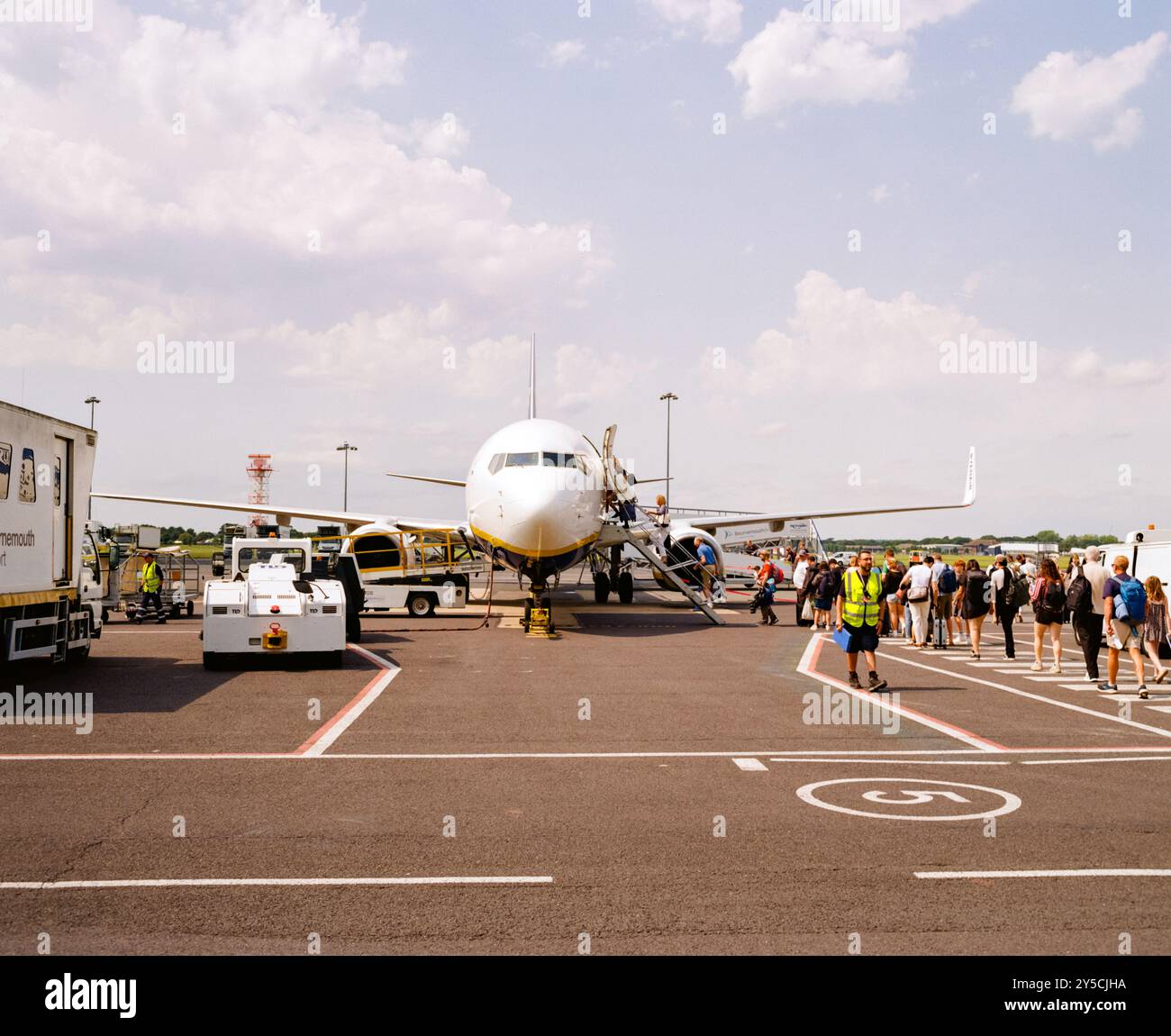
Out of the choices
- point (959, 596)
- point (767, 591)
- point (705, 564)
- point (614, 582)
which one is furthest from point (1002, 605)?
point (614, 582)

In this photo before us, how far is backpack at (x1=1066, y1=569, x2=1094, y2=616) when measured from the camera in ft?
48.8

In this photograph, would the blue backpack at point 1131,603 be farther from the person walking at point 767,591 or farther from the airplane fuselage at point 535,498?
the person walking at point 767,591

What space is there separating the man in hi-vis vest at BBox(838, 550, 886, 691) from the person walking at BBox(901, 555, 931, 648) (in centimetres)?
731

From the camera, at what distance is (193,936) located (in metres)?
5.08

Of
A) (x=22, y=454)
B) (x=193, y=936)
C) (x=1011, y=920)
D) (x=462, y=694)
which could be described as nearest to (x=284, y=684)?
(x=462, y=694)

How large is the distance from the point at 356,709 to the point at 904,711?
253 inches

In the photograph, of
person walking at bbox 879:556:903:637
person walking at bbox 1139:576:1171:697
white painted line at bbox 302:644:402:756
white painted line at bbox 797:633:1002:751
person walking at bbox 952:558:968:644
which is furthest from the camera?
person walking at bbox 879:556:903:637

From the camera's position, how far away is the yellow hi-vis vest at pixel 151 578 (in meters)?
25.8

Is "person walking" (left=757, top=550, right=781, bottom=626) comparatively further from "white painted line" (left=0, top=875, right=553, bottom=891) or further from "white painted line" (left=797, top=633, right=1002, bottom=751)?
"white painted line" (left=0, top=875, right=553, bottom=891)

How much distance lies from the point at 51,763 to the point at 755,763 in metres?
6.04

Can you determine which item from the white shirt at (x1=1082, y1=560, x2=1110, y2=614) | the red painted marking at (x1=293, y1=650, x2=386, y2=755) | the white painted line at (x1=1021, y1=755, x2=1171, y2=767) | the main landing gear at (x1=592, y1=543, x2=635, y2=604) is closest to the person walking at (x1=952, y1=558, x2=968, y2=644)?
Result: the white shirt at (x1=1082, y1=560, x2=1110, y2=614)
